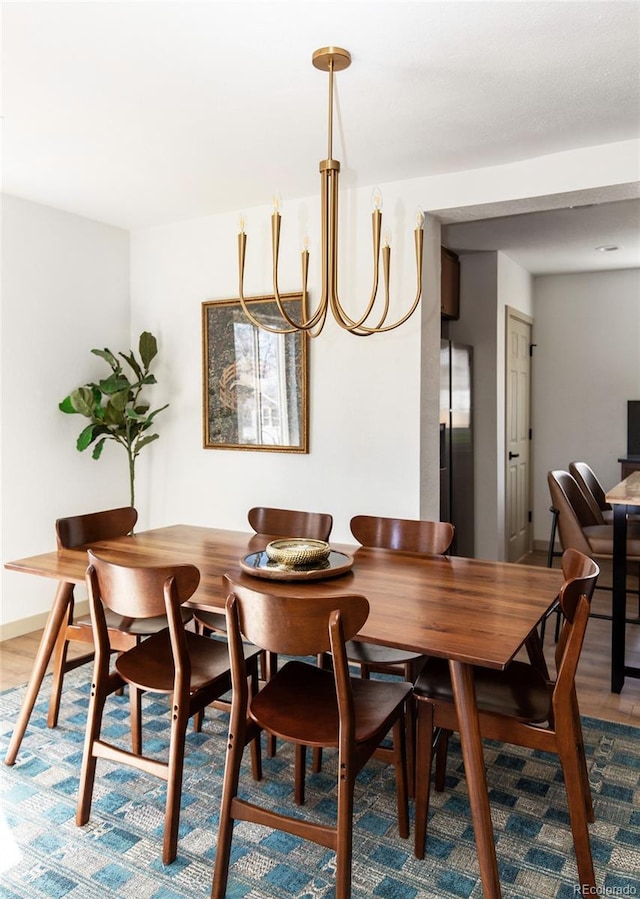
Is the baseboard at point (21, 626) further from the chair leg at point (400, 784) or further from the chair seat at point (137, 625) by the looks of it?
the chair leg at point (400, 784)

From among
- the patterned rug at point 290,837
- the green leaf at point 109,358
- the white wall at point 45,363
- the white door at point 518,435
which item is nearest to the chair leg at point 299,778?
the patterned rug at point 290,837

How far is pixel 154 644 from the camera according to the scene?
2451 mm

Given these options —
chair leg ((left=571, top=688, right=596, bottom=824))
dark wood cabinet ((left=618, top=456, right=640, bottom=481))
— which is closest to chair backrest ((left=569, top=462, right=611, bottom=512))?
dark wood cabinet ((left=618, top=456, right=640, bottom=481))

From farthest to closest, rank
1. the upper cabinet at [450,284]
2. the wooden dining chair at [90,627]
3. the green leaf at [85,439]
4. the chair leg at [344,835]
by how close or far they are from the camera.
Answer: the upper cabinet at [450,284], the green leaf at [85,439], the wooden dining chair at [90,627], the chair leg at [344,835]

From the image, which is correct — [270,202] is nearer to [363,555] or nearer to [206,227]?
[206,227]

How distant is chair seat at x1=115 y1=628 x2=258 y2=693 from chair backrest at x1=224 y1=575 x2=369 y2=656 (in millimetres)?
502

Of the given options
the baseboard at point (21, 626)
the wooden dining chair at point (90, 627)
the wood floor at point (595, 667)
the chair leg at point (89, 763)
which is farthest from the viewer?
the baseboard at point (21, 626)

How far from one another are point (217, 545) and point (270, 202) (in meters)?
2.21

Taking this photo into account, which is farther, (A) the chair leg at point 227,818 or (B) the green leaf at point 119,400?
(B) the green leaf at point 119,400

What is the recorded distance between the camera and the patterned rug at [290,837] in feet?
6.16

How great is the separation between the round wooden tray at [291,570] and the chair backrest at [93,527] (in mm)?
922

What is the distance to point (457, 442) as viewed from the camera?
4.79 m

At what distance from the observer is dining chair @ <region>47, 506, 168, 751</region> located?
2.59 metres

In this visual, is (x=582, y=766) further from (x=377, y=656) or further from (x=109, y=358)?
(x=109, y=358)
